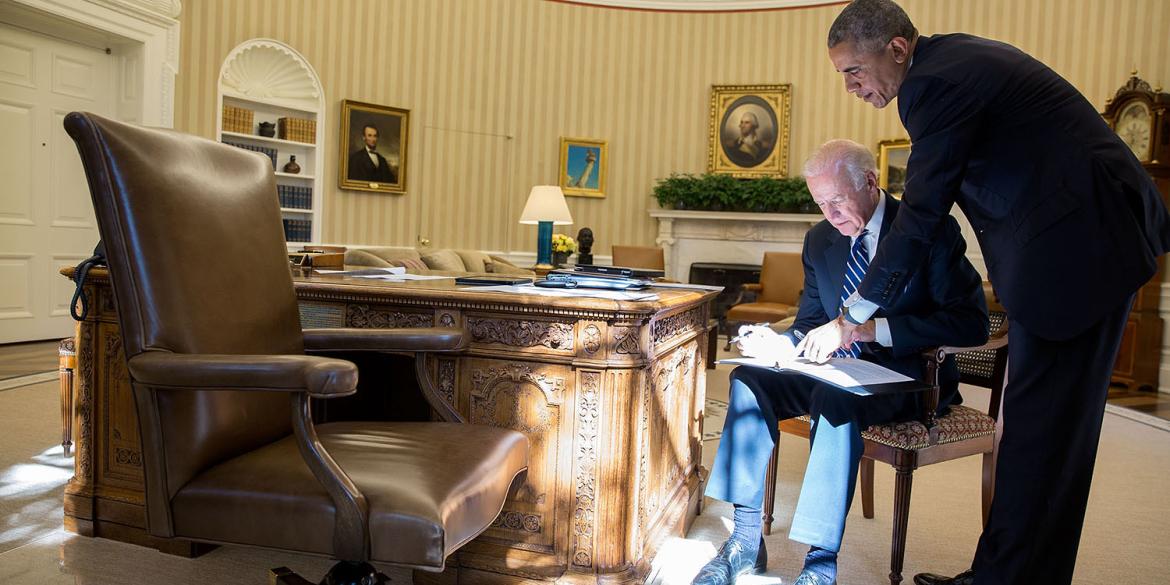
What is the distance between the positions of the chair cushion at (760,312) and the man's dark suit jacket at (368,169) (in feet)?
12.6

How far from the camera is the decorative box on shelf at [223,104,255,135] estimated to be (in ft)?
24.6

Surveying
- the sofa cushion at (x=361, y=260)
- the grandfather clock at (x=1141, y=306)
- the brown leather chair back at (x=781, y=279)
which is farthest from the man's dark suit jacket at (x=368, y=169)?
the grandfather clock at (x=1141, y=306)

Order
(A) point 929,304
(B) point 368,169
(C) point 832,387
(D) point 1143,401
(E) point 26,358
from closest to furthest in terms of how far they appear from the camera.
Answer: (C) point 832,387, (A) point 929,304, (E) point 26,358, (D) point 1143,401, (B) point 368,169

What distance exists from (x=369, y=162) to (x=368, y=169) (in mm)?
73

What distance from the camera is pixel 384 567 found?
7.75ft

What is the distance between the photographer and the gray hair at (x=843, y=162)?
234 centimetres

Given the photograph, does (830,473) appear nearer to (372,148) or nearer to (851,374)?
(851,374)

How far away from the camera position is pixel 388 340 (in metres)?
1.97

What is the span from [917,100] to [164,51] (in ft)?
22.3

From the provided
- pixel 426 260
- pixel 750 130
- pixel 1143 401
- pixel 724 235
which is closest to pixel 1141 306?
pixel 1143 401

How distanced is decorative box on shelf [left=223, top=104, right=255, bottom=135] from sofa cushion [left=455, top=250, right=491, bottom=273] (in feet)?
7.32

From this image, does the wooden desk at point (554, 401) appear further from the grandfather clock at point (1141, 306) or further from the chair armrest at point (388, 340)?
the grandfather clock at point (1141, 306)

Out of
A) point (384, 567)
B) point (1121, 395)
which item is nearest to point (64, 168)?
point (384, 567)

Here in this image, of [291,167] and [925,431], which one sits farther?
[291,167]
